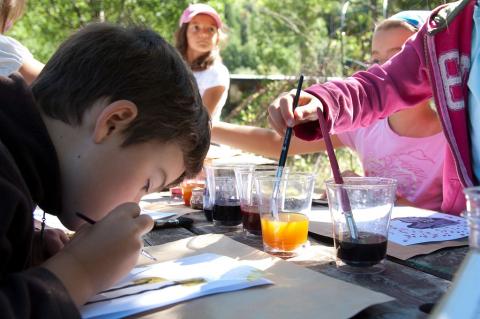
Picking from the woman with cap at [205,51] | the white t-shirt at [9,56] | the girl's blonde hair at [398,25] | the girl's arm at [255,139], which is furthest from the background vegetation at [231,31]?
the white t-shirt at [9,56]

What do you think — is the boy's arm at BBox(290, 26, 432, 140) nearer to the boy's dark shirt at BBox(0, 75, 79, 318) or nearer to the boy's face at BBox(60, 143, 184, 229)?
the boy's face at BBox(60, 143, 184, 229)

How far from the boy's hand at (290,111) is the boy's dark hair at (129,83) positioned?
0.74ft

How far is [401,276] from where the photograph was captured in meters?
0.92

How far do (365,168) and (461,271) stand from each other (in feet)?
5.69

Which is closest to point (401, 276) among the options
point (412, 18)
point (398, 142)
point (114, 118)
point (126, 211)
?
point (126, 211)

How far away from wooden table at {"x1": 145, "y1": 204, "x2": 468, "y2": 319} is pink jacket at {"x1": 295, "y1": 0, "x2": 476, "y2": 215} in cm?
36

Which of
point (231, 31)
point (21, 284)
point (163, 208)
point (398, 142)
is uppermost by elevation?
point (231, 31)

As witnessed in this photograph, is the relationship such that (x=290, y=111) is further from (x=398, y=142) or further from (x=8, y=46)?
(x=8, y=46)

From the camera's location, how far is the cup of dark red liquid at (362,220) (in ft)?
3.18

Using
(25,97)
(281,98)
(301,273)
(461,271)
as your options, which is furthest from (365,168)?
(461,271)

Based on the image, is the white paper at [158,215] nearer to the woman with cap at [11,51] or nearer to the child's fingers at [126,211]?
the child's fingers at [126,211]

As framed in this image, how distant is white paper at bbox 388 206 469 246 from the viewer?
116 cm

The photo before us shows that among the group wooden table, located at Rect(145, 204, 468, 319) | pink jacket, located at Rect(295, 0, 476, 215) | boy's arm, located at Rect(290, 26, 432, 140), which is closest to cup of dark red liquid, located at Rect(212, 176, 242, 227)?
wooden table, located at Rect(145, 204, 468, 319)

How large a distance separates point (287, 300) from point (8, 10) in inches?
61.1
